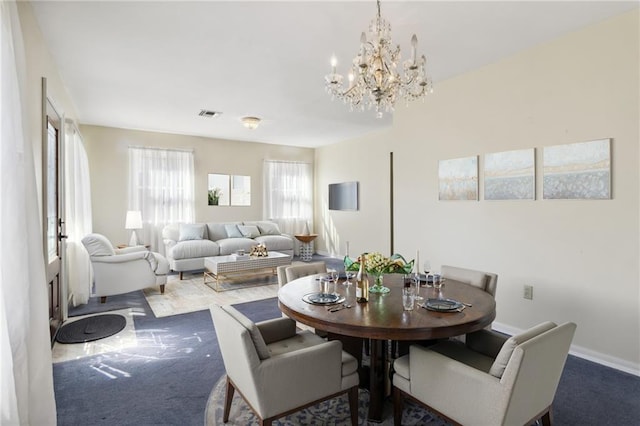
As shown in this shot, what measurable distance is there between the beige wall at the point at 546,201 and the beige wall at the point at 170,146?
4.17 meters

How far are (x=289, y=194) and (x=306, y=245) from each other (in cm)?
129

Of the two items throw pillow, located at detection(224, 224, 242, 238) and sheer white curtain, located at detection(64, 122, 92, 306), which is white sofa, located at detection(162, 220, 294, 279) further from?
sheer white curtain, located at detection(64, 122, 92, 306)

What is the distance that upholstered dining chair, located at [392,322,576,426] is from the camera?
140 centimetres

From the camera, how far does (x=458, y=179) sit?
3635 mm

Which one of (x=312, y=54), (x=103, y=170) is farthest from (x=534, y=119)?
(x=103, y=170)

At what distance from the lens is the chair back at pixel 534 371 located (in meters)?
1.38

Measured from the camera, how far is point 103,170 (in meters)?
6.11

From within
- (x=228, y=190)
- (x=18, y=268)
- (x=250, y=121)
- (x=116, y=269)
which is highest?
(x=250, y=121)

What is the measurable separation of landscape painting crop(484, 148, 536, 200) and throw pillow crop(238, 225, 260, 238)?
4.67m

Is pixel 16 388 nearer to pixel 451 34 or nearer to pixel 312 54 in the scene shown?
pixel 312 54

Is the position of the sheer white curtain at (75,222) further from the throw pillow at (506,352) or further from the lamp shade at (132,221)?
the throw pillow at (506,352)

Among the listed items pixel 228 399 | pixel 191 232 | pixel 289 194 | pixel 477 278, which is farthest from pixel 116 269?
pixel 289 194

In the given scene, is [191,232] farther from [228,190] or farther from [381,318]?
[381,318]

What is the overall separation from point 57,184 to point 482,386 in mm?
4185
